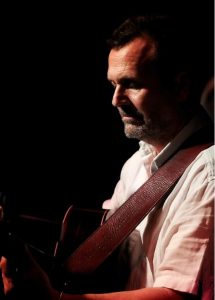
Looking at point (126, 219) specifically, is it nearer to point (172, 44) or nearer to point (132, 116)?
point (132, 116)

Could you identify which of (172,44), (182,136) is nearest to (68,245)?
(182,136)

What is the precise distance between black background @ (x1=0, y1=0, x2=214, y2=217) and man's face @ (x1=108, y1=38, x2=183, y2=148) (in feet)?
1.78

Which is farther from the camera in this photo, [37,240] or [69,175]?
[69,175]

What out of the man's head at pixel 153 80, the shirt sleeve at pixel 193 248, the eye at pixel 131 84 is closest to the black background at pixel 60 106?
the man's head at pixel 153 80

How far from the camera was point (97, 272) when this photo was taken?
122cm

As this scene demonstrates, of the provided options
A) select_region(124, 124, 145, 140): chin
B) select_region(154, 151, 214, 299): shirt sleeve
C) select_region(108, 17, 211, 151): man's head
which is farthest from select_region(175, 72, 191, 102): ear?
select_region(154, 151, 214, 299): shirt sleeve

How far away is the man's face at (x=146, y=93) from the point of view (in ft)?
4.89

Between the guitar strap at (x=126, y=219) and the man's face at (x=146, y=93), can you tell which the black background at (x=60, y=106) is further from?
the guitar strap at (x=126, y=219)

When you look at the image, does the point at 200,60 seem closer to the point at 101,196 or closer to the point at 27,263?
the point at 27,263

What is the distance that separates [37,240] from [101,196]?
0.92 m

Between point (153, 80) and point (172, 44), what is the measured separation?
20 centimetres

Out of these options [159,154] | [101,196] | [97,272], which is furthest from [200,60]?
[101,196]

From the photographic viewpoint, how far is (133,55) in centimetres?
150

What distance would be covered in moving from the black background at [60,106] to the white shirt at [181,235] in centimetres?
82
